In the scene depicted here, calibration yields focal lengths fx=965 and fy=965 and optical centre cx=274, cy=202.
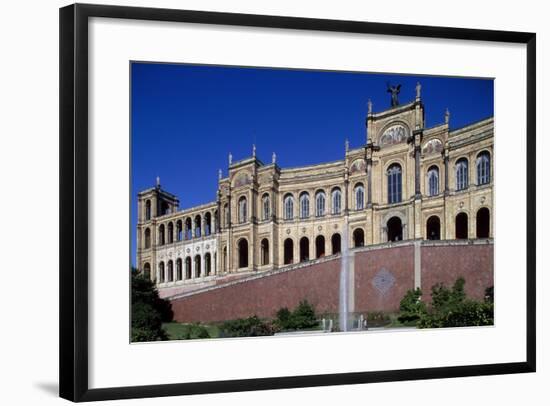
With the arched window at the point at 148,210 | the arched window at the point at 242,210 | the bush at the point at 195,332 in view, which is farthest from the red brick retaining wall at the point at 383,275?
the arched window at the point at 148,210

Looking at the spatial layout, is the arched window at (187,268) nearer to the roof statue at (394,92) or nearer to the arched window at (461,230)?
the roof statue at (394,92)

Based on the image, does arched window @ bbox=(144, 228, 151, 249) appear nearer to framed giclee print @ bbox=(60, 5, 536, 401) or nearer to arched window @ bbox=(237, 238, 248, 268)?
framed giclee print @ bbox=(60, 5, 536, 401)

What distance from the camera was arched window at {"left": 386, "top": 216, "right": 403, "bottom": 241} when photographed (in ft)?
32.2

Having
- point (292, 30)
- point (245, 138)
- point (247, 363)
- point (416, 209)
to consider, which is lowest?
point (247, 363)

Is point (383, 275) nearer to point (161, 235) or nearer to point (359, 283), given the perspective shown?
point (359, 283)

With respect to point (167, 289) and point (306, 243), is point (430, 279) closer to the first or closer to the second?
point (306, 243)

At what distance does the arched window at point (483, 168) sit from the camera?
10.1 metres

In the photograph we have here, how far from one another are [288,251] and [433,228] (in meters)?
1.62

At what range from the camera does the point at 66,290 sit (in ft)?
27.1

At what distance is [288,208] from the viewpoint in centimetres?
982

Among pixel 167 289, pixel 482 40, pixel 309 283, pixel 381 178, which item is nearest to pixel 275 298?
pixel 309 283

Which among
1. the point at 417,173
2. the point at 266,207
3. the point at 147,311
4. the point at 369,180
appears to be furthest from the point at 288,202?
the point at 147,311

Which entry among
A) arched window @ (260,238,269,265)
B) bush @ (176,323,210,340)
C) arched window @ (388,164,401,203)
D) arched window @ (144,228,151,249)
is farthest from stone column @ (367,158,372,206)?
arched window @ (144,228,151,249)

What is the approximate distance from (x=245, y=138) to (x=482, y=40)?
2.67 metres
